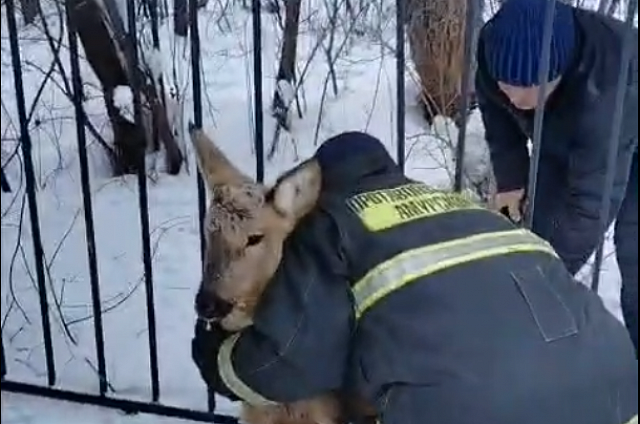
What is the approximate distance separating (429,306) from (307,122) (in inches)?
59.9

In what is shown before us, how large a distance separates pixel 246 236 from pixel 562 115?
0.99m

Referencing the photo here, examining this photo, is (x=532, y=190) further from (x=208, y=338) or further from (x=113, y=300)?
(x=113, y=300)

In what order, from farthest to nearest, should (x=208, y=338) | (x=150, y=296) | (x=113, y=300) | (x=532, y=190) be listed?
(x=113, y=300)
(x=150, y=296)
(x=532, y=190)
(x=208, y=338)

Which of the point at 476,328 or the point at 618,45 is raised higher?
the point at 618,45

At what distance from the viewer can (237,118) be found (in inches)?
131

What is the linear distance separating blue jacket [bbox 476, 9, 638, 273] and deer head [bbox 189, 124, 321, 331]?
81 centimetres

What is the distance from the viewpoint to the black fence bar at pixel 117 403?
3.01 metres

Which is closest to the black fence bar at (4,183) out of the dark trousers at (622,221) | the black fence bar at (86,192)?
the black fence bar at (86,192)

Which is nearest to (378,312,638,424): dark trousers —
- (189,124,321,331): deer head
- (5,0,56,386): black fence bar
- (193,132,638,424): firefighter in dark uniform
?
(193,132,638,424): firefighter in dark uniform

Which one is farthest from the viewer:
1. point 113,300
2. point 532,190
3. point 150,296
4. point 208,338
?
point 113,300

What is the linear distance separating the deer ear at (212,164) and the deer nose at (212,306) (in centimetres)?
19

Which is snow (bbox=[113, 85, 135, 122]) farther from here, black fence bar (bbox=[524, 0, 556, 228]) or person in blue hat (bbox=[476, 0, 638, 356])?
black fence bar (bbox=[524, 0, 556, 228])

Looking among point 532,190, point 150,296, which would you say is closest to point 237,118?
point 150,296

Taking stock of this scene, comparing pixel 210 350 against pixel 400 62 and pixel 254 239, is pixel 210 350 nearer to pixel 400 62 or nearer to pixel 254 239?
pixel 254 239
